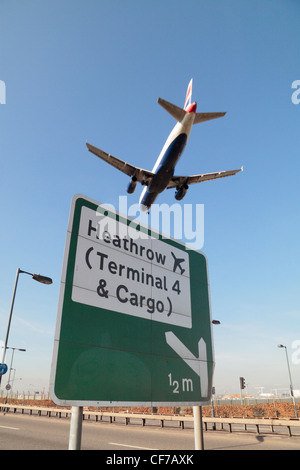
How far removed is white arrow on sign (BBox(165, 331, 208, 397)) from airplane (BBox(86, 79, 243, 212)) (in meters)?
27.2

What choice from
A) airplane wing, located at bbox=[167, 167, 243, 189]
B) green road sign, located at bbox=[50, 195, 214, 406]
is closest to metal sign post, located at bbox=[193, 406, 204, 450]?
green road sign, located at bbox=[50, 195, 214, 406]

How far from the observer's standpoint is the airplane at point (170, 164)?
93.5ft

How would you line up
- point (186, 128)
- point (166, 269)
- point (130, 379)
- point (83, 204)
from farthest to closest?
point (186, 128) → point (166, 269) → point (83, 204) → point (130, 379)

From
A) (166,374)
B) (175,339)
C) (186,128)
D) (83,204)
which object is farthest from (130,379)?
(186,128)

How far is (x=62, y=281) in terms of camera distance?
2.24 m

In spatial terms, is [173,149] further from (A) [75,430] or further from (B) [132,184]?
(A) [75,430]

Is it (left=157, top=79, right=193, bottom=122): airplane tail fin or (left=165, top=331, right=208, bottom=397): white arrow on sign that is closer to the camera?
(left=165, top=331, right=208, bottom=397): white arrow on sign

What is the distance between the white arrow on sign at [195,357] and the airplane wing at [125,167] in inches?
1262

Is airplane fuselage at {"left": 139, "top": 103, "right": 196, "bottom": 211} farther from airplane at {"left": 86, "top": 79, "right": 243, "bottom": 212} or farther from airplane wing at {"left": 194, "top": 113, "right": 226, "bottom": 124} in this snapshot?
airplane wing at {"left": 194, "top": 113, "right": 226, "bottom": 124}

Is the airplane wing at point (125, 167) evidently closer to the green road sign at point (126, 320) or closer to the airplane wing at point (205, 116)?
the airplane wing at point (205, 116)

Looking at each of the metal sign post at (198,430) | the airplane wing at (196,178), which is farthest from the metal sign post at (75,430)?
the airplane wing at (196,178)

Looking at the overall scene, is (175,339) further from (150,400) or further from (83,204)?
(83,204)

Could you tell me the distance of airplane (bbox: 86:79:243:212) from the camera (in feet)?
93.5
